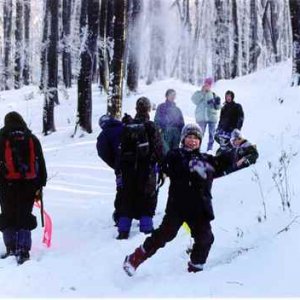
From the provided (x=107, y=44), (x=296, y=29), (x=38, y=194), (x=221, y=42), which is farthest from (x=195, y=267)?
(x=221, y=42)

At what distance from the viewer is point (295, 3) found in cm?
1634

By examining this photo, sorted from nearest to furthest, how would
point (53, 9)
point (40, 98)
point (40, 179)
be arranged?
point (40, 179), point (53, 9), point (40, 98)

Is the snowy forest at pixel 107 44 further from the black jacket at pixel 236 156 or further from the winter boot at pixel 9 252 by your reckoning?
the black jacket at pixel 236 156

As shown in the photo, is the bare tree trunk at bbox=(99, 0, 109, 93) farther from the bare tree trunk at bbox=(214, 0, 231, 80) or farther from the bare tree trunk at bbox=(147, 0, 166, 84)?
the bare tree trunk at bbox=(147, 0, 166, 84)

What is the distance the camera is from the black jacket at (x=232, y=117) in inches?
502

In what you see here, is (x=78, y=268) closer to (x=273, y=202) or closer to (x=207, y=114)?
(x=273, y=202)

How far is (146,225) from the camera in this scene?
7879 millimetres

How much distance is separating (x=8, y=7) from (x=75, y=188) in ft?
103

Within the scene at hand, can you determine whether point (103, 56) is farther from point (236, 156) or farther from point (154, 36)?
point (236, 156)

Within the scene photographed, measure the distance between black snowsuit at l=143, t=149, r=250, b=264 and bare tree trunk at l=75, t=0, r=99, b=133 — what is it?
11.4 metres

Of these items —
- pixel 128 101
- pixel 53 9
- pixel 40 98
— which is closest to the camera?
pixel 53 9

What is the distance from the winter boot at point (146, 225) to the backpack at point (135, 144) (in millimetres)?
759

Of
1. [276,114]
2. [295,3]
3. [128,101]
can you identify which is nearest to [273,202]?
[276,114]

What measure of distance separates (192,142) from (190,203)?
0.60m
